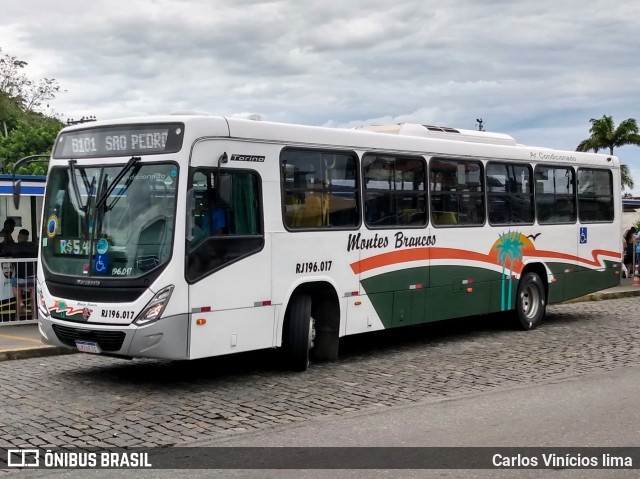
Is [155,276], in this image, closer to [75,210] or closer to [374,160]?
[75,210]

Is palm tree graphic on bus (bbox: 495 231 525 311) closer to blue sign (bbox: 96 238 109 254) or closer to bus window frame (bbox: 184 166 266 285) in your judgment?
bus window frame (bbox: 184 166 266 285)

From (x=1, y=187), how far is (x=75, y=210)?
8.00 m

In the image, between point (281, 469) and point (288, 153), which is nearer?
point (281, 469)

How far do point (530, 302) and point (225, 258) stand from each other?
7210mm

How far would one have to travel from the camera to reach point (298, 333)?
34.1 feet

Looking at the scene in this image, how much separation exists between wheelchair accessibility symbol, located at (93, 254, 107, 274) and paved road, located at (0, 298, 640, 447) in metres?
1.28

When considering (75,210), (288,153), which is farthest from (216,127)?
(75,210)

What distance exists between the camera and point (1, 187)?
17.0m

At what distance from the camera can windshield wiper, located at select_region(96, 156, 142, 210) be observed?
31.1 feet

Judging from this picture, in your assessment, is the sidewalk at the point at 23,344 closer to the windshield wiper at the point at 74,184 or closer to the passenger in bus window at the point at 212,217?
the windshield wiper at the point at 74,184

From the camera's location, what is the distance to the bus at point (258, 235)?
923cm

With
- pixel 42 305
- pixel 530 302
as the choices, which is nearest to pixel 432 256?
pixel 530 302

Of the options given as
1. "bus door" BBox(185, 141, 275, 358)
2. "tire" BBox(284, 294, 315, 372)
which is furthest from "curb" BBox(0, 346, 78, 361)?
"tire" BBox(284, 294, 315, 372)

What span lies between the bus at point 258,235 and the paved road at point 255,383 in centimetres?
47
